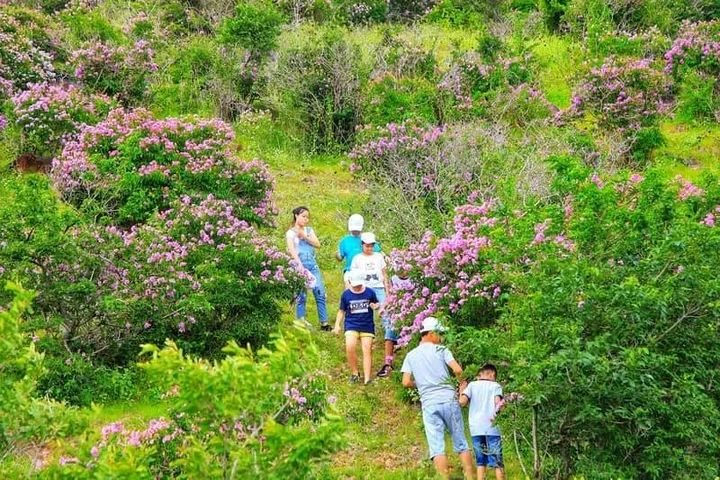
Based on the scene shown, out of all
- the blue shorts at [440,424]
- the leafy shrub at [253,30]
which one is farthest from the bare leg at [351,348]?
the leafy shrub at [253,30]

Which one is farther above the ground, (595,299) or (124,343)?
(595,299)

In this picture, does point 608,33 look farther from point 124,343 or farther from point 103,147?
point 124,343

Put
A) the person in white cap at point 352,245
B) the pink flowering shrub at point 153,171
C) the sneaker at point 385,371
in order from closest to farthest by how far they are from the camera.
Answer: the sneaker at point 385,371 → the person in white cap at point 352,245 → the pink flowering shrub at point 153,171

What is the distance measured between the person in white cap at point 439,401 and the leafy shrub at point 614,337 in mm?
204

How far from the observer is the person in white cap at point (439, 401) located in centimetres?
816

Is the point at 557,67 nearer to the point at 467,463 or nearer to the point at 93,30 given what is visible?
the point at 93,30

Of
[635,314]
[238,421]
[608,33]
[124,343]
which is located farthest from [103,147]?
[608,33]

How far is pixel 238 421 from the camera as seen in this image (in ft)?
15.1

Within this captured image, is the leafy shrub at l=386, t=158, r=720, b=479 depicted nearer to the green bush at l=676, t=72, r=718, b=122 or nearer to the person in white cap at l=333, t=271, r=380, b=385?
the person in white cap at l=333, t=271, r=380, b=385

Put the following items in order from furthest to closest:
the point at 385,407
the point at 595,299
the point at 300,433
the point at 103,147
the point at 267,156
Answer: the point at 267,156 → the point at 103,147 → the point at 385,407 → the point at 595,299 → the point at 300,433

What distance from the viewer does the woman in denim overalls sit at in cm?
1162

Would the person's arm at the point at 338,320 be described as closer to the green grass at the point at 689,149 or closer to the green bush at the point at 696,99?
the green grass at the point at 689,149

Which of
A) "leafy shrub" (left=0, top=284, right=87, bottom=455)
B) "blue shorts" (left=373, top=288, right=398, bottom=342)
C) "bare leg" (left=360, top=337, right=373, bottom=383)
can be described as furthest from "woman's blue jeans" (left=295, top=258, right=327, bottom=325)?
"leafy shrub" (left=0, top=284, right=87, bottom=455)

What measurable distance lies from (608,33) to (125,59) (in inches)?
408
